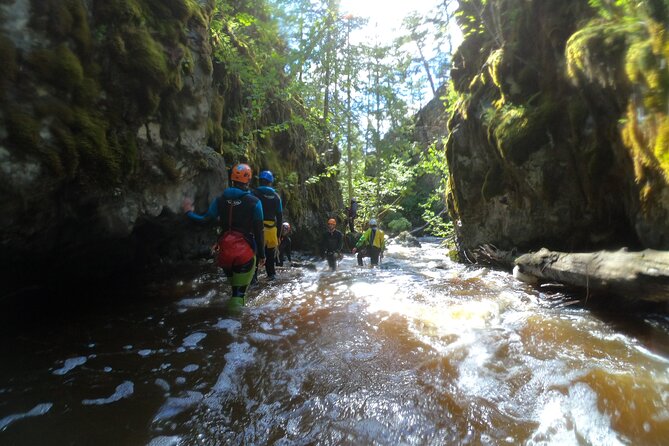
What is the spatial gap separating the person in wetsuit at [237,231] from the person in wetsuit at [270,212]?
172cm

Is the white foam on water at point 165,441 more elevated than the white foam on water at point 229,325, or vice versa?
the white foam on water at point 165,441

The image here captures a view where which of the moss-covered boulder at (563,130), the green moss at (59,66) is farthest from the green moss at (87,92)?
the moss-covered boulder at (563,130)

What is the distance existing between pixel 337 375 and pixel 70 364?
99.0 inches

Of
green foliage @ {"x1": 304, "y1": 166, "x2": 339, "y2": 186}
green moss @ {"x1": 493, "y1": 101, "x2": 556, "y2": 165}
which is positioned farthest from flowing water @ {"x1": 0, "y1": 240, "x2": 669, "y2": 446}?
green foliage @ {"x1": 304, "y1": 166, "x2": 339, "y2": 186}

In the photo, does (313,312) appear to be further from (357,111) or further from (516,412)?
(357,111)

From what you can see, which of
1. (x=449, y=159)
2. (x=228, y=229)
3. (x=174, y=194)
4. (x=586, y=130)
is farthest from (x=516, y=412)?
(x=449, y=159)

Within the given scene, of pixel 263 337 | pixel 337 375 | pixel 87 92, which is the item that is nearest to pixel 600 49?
pixel 337 375

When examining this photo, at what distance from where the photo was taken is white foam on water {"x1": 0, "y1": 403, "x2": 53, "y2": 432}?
2.49 m

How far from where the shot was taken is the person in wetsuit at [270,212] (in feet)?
24.5

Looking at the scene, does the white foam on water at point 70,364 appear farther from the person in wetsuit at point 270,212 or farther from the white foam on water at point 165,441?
the person in wetsuit at point 270,212

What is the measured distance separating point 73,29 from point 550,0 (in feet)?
25.5

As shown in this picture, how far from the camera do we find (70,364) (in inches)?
136

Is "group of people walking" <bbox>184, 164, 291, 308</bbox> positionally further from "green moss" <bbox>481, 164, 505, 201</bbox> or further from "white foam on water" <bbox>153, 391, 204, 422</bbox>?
"green moss" <bbox>481, 164, 505, 201</bbox>

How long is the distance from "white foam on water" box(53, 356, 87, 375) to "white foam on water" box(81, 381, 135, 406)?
0.67 metres
